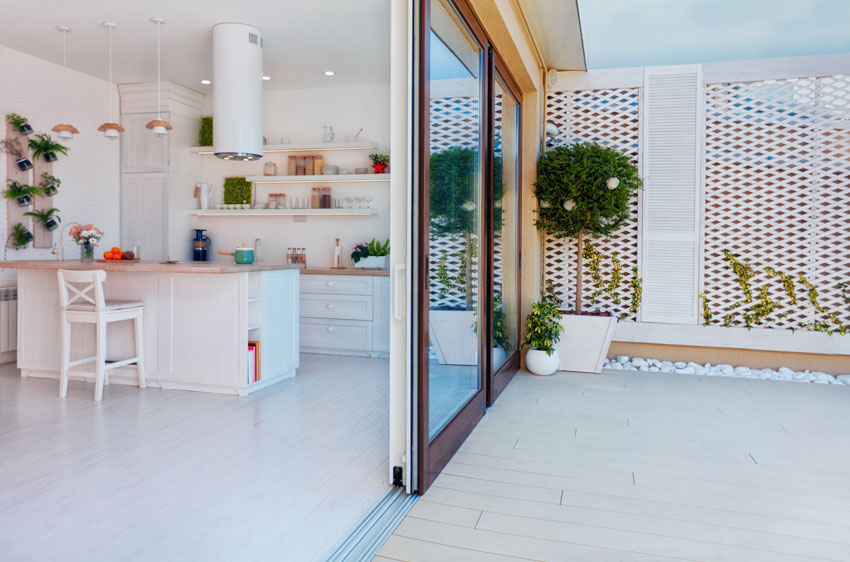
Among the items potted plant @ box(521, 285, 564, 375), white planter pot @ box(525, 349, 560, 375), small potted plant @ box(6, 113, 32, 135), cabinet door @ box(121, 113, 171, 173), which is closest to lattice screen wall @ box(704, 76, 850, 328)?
potted plant @ box(521, 285, 564, 375)

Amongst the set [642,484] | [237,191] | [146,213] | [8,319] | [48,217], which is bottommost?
[642,484]

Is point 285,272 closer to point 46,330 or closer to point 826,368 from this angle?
point 46,330

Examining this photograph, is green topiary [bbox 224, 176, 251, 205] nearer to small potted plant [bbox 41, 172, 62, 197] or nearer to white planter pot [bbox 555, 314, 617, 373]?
small potted plant [bbox 41, 172, 62, 197]

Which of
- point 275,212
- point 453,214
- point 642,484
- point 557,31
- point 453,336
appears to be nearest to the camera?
point 642,484

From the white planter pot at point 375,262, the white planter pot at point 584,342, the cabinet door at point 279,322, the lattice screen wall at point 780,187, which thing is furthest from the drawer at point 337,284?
the lattice screen wall at point 780,187

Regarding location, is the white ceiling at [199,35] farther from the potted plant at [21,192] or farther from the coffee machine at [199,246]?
the coffee machine at [199,246]

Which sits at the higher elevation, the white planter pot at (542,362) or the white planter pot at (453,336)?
the white planter pot at (453,336)

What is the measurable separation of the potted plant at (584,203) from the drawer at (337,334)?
1870 mm

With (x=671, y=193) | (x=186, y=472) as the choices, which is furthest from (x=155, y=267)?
(x=671, y=193)

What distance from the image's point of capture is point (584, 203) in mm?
5023

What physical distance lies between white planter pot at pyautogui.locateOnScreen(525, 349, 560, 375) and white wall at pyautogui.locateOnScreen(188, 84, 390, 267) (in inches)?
84.1

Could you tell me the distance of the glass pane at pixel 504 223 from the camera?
4.25 meters

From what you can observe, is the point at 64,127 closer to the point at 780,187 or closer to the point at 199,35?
the point at 199,35

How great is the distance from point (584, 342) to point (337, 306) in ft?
7.80
